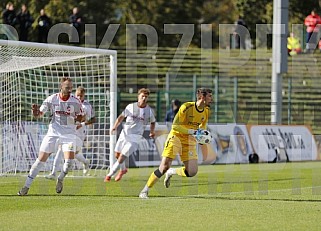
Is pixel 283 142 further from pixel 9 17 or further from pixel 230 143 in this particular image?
pixel 9 17

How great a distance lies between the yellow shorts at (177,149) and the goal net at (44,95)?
433 centimetres

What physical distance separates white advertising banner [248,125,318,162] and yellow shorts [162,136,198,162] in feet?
40.0

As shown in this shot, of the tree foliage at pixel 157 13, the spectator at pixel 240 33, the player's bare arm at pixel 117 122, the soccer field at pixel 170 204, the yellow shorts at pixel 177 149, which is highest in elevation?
the tree foliage at pixel 157 13

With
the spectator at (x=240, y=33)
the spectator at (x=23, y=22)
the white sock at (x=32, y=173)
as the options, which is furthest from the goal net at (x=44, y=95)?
the spectator at (x=240, y=33)

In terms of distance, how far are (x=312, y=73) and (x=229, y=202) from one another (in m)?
22.3

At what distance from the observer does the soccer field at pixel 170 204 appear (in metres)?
11.3

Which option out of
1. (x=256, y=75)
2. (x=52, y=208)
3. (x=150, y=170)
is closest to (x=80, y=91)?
(x=150, y=170)

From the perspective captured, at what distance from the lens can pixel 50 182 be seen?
60.0 ft

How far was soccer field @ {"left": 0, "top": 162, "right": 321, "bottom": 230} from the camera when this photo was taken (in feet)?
37.0

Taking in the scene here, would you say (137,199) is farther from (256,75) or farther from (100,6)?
(100,6)

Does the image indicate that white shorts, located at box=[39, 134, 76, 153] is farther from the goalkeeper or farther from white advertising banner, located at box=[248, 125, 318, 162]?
white advertising banner, located at box=[248, 125, 318, 162]

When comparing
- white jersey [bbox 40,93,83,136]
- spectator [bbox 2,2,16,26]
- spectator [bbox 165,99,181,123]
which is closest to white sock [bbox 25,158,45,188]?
white jersey [bbox 40,93,83,136]

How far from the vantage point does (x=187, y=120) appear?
15.0m

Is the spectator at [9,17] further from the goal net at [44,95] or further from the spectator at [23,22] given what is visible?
the goal net at [44,95]
